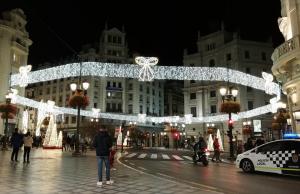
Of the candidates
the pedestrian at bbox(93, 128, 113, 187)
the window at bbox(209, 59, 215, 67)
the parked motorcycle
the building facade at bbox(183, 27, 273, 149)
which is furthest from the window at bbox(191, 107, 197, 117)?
the pedestrian at bbox(93, 128, 113, 187)

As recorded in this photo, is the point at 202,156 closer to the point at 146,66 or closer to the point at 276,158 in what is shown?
the point at 276,158

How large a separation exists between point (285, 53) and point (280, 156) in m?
8.36

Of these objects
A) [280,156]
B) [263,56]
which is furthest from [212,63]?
[280,156]

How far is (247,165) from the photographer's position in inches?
666

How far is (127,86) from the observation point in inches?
3588

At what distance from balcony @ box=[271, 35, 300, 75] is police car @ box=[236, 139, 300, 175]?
690 cm

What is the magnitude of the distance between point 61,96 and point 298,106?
78275mm

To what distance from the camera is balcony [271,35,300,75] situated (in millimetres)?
20156

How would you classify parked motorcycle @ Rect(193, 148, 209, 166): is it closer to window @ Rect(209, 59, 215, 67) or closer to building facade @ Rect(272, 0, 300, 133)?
building facade @ Rect(272, 0, 300, 133)

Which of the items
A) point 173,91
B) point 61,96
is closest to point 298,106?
point 61,96

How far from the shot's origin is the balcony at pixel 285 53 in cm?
2016

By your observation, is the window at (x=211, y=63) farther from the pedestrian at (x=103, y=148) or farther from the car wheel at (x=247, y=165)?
the pedestrian at (x=103, y=148)

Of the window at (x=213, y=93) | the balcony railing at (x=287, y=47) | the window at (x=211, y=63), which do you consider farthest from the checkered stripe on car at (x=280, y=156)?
the window at (x=211, y=63)

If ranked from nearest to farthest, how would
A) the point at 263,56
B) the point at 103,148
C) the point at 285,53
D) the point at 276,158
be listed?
the point at 103,148, the point at 276,158, the point at 285,53, the point at 263,56
